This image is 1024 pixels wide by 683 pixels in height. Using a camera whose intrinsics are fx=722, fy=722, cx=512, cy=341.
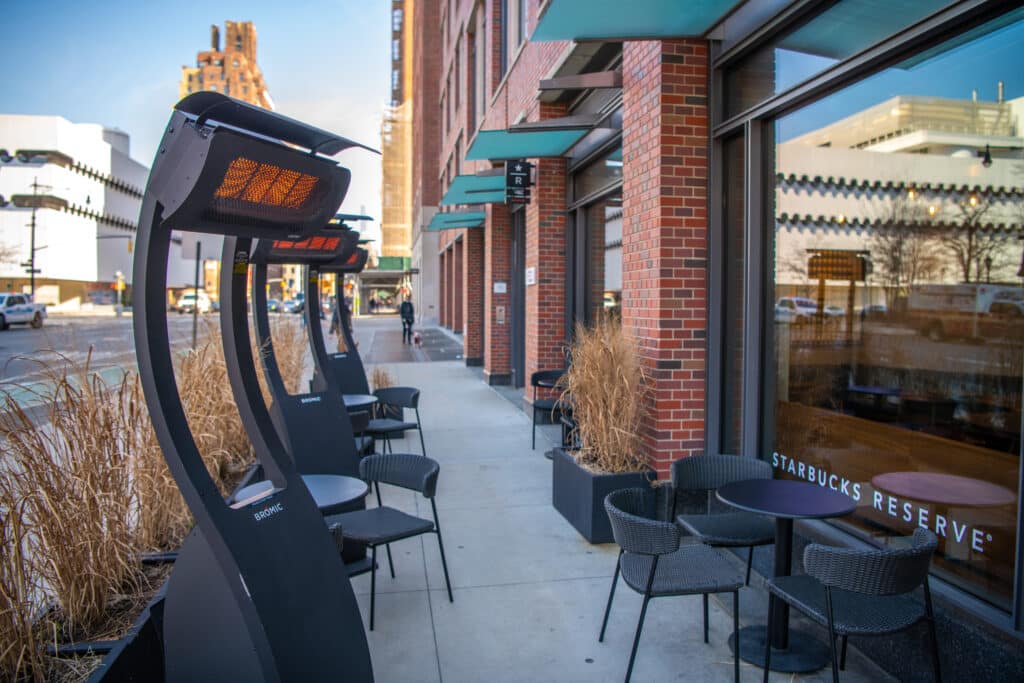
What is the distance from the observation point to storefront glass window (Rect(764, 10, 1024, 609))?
12.3 ft

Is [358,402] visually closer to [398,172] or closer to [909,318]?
[909,318]

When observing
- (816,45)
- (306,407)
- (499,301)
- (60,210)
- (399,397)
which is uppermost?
(60,210)

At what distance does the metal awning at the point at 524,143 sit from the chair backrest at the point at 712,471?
4.23 meters

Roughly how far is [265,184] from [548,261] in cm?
776

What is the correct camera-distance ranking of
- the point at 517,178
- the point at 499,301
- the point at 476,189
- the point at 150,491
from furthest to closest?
the point at 499,301
the point at 476,189
the point at 517,178
the point at 150,491

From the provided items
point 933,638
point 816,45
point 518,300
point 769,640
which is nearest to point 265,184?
point 769,640

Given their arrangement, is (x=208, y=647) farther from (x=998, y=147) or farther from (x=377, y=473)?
(x=998, y=147)

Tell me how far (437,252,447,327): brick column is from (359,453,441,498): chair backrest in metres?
25.6

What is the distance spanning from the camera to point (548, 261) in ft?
32.0

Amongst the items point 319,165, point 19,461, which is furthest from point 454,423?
point 319,165

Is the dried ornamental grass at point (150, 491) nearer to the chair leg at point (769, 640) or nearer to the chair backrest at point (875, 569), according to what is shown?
the chair leg at point (769, 640)

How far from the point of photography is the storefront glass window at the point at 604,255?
822cm

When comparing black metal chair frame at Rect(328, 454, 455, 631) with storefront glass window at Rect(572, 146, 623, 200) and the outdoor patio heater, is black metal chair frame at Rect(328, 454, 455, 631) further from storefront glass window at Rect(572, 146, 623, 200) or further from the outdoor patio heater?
storefront glass window at Rect(572, 146, 623, 200)

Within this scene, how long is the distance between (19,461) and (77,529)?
1.15 feet
